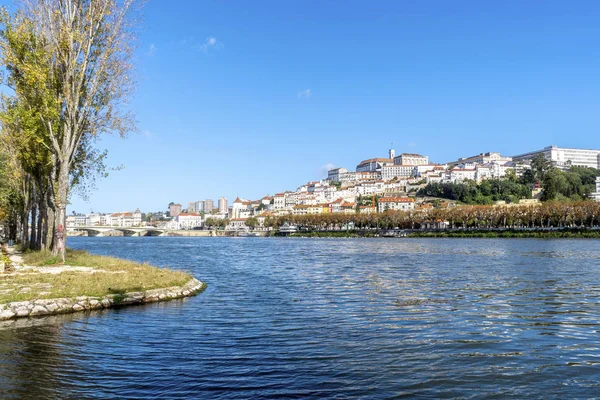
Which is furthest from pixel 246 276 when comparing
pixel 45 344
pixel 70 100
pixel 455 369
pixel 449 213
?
pixel 449 213

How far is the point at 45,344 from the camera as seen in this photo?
562 inches

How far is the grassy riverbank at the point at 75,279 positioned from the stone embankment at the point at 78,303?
359mm

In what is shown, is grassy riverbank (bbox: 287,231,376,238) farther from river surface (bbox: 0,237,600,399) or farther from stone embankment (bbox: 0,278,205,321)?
stone embankment (bbox: 0,278,205,321)

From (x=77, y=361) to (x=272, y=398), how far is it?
19.7ft

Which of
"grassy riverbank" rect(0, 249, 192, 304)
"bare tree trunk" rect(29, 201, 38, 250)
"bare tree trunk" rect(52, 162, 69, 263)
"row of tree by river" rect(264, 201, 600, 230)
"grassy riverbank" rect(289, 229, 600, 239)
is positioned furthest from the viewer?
"row of tree by river" rect(264, 201, 600, 230)

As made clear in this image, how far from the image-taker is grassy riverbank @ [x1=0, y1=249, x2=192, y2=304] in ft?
65.0

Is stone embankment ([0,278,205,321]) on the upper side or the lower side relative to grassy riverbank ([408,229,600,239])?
upper

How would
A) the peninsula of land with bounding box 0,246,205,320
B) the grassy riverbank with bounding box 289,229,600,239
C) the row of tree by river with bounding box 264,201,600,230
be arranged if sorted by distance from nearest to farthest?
the peninsula of land with bounding box 0,246,205,320 < the grassy riverbank with bounding box 289,229,600,239 < the row of tree by river with bounding box 264,201,600,230

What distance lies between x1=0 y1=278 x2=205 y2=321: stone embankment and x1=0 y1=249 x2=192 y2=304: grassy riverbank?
36 centimetres

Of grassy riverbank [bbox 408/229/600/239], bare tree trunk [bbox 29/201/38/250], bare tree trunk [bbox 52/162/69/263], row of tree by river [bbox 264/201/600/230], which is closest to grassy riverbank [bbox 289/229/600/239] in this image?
grassy riverbank [bbox 408/229/600/239]

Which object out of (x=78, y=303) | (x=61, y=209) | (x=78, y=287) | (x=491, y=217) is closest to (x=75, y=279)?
(x=78, y=287)

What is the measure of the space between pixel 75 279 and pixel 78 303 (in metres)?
3.50

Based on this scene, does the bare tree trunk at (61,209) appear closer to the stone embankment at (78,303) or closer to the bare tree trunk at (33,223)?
the stone embankment at (78,303)

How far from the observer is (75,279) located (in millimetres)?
22625
